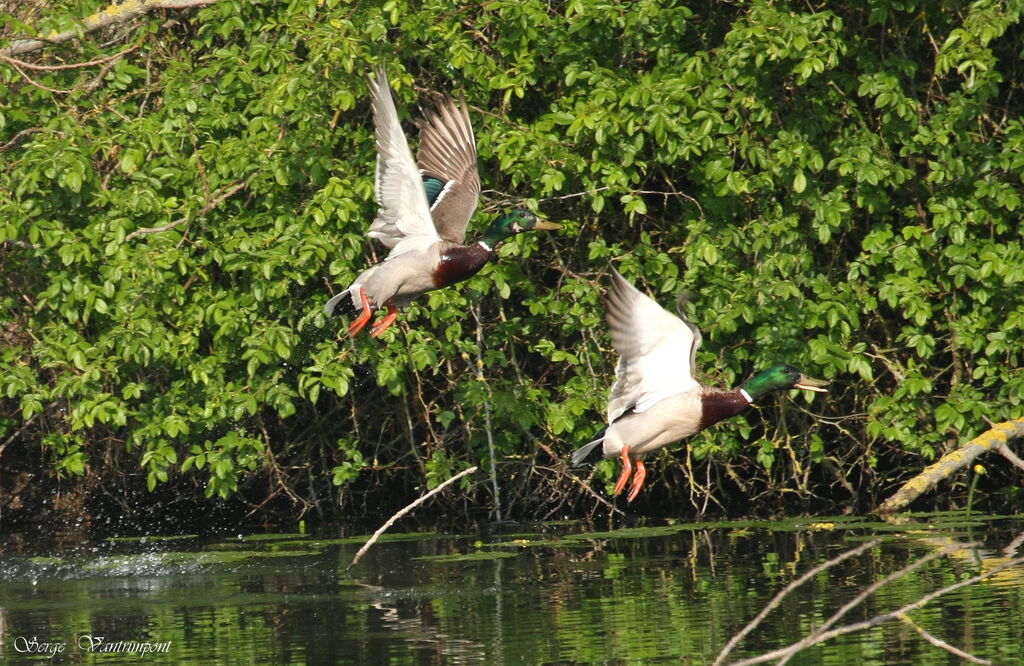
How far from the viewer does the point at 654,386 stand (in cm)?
736

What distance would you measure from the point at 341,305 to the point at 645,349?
172 cm

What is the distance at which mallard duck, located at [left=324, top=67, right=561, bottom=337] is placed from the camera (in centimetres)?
745

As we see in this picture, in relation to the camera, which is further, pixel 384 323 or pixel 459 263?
pixel 384 323

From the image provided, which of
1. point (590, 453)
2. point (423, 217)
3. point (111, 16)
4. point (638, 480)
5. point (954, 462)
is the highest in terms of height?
point (111, 16)

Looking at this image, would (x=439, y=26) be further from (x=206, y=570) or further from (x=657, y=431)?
(x=206, y=570)

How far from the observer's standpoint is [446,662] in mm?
5086

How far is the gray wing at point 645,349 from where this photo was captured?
6.88 metres

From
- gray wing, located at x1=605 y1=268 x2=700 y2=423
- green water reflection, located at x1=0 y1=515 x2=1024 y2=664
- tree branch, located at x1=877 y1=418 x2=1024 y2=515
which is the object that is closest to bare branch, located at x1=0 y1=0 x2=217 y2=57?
green water reflection, located at x1=0 y1=515 x2=1024 y2=664

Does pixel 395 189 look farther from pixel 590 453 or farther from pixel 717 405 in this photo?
pixel 717 405

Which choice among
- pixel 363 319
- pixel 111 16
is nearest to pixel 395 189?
pixel 363 319

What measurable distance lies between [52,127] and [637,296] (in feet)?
11.7

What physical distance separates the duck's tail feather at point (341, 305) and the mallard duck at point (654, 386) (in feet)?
4.64

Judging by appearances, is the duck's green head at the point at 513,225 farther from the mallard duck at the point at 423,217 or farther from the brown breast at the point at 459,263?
the brown breast at the point at 459,263

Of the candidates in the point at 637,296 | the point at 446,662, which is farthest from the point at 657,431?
the point at 446,662
